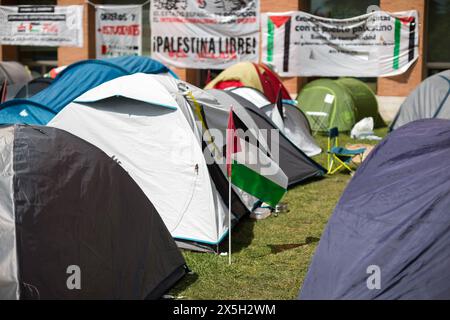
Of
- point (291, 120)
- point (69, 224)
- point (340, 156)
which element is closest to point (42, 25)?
point (291, 120)

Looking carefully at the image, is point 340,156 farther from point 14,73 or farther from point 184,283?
point 14,73

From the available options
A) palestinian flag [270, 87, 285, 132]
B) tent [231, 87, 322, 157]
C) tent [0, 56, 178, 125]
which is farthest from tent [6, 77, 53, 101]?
palestinian flag [270, 87, 285, 132]

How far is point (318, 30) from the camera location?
58.9ft

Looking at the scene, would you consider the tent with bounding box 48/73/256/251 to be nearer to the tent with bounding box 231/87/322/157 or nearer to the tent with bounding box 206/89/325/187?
the tent with bounding box 206/89/325/187

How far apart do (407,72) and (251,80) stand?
5510 millimetres

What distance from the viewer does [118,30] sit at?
20531 mm

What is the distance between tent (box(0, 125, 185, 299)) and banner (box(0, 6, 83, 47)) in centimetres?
1668

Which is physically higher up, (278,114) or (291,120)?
(278,114)

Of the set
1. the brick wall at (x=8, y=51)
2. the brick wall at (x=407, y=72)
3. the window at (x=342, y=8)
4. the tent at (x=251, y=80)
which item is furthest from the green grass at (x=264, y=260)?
the brick wall at (x=8, y=51)

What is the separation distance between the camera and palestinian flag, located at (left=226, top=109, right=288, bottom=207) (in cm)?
682

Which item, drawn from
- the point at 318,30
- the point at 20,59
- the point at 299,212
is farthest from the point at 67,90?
the point at 20,59

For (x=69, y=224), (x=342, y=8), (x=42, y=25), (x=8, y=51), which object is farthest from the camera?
(x=8, y=51)

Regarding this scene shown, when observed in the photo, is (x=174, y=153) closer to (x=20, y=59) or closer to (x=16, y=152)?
(x=16, y=152)
